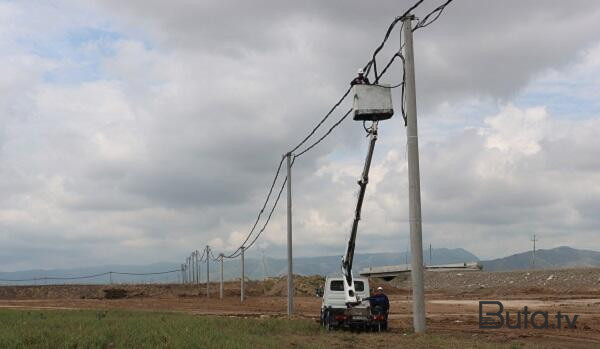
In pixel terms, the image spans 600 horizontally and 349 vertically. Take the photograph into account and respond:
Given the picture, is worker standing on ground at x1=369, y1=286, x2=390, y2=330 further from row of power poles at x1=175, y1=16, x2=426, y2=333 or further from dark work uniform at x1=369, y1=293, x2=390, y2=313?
row of power poles at x1=175, y1=16, x2=426, y2=333

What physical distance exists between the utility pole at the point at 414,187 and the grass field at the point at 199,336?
3.70ft

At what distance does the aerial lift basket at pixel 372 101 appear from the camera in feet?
78.7

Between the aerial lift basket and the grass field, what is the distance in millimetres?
7582

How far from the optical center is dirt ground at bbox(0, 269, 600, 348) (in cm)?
4112

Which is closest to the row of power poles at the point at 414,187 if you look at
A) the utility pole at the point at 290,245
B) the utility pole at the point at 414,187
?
the utility pole at the point at 414,187

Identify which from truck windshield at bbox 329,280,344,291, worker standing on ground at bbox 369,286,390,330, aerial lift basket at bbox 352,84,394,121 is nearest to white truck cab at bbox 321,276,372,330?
truck windshield at bbox 329,280,344,291

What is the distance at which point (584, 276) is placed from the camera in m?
72.6

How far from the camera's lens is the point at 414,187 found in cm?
2195

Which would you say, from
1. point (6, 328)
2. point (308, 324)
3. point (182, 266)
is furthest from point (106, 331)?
point (182, 266)

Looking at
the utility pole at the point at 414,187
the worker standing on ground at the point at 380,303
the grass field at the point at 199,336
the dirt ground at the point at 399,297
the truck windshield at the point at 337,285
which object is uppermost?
the utility pole at the point at 414,187

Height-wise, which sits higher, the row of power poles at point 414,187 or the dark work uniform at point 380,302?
the row of power poles at point 414,187

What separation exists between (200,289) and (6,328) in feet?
223

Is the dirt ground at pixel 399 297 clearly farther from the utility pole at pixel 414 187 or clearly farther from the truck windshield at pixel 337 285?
the utility pole at pixel 414 187

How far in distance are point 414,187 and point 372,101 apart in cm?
374
